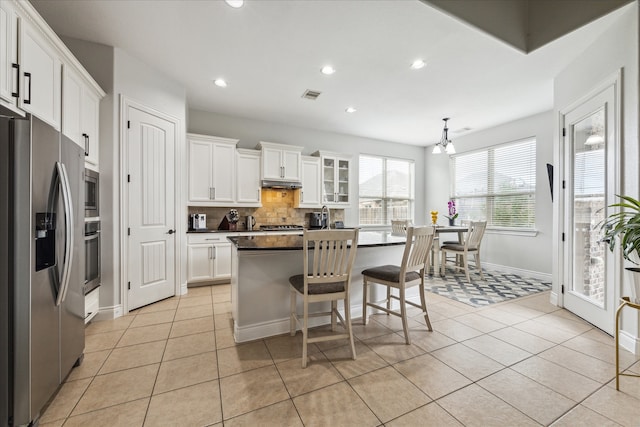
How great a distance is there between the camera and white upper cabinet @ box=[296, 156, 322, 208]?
5039 mm

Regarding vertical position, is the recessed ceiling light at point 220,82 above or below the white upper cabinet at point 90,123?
above

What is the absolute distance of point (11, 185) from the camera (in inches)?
49.0

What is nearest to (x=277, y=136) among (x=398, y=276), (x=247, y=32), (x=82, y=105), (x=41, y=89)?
(x=247, y=32)

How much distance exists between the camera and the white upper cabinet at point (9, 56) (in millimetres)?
1561

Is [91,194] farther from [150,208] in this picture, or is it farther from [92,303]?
[92,303]

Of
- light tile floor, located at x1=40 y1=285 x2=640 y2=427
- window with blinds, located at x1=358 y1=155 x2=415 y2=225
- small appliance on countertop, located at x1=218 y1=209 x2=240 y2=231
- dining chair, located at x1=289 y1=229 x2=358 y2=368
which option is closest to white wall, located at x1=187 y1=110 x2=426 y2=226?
window with blinds, located at x1=358 y1=155 x2=415 y2=225

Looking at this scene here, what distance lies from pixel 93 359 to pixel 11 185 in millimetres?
1486

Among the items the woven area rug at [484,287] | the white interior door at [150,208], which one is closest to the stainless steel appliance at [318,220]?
the woven area rug at [484,287]

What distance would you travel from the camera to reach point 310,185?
201 inches

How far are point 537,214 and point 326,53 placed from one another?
175 inches

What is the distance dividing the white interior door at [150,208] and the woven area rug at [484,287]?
11.9 ft

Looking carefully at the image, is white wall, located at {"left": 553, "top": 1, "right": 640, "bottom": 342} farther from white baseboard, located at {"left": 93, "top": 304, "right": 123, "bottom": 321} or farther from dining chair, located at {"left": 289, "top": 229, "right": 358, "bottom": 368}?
white baseboard, located at {"left": 93, "top": 304, "right": 123, "bottom": 321}

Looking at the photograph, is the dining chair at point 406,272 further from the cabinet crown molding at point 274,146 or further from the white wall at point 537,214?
the white wall at point 537,214

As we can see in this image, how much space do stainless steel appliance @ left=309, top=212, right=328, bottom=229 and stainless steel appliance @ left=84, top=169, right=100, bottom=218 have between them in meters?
3.34
